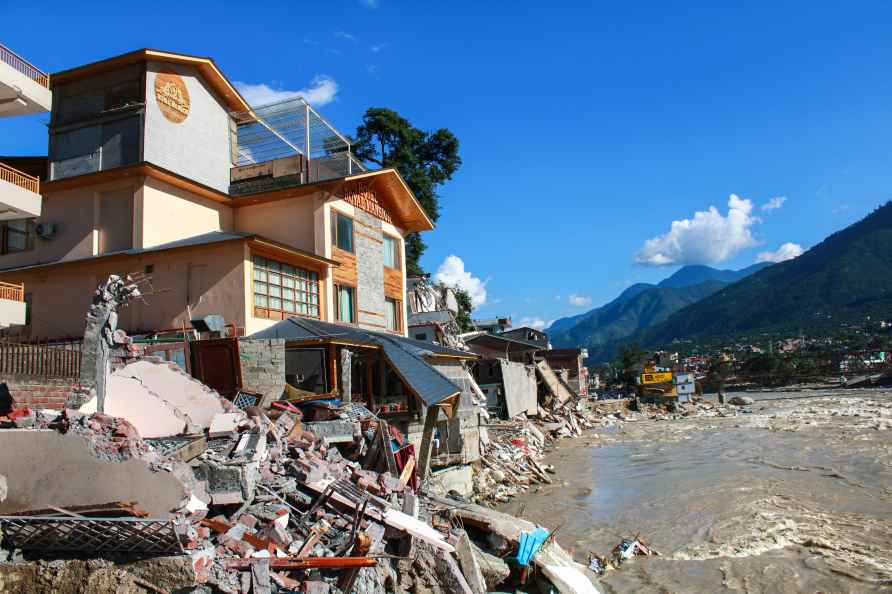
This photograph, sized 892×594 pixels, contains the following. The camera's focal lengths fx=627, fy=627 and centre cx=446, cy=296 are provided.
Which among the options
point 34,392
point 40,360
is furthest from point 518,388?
point 34,392

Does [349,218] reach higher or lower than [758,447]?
higher

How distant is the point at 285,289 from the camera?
20297mm

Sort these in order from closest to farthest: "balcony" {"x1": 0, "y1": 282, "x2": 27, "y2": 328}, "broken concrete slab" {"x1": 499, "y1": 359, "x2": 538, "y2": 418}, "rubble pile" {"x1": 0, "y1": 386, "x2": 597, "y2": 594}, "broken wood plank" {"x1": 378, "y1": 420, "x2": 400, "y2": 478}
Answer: "rubble pile" {"x1": 0, "y1": 386, "x2": 597, "y2": 594}
"broken wood plank" {"x1": 378, "y1": 420, "x2": 400, "y2": 478}
"balcony" {"x1": 0, "y1": 282, "x2": 27, "y2": 328}
"broken concrete slab" {"x1": 499, "y1": 359, "x2": 538, "y2": 418}

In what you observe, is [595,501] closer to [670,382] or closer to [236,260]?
[236,260]

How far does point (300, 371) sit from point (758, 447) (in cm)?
2137

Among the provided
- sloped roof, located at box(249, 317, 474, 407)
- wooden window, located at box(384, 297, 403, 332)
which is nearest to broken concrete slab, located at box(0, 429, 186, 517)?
sloped roof, located at box(249, 317, 474, 407)

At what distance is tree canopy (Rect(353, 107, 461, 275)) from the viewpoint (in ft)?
146

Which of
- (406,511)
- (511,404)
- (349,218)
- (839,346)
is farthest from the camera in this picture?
(839,346)

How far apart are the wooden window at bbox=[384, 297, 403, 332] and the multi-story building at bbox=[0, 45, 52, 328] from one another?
41.8ft

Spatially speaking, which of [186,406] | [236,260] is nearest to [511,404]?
[236,260]

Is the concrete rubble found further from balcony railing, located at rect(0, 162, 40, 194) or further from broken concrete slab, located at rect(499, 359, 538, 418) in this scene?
broken concrete slab, located at rect(499, 359, 538, 418)

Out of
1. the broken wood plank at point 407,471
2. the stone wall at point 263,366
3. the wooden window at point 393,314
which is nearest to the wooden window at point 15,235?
the stone wall at point 263,366

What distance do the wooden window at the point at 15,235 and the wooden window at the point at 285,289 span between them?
9.08 metres

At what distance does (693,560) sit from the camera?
12922 millimetres
